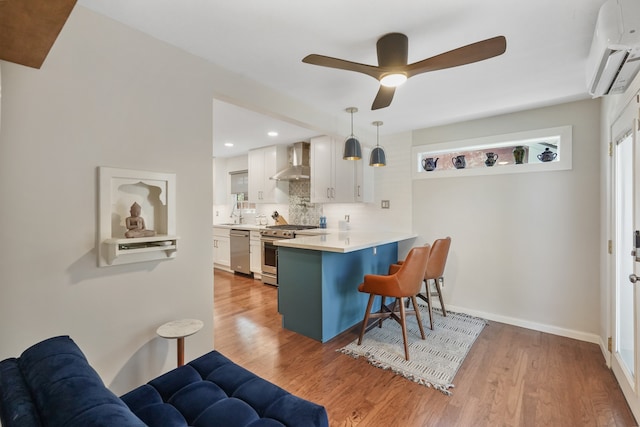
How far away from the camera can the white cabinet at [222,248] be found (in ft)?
18.5

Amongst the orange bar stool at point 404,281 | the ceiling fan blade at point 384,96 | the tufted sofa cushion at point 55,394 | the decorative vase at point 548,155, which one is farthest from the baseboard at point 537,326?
the tufted sofa cushion at point 55,394

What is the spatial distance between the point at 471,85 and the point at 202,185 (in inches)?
92.4

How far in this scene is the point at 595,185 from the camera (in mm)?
2820

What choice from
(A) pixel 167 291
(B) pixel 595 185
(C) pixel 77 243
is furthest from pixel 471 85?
→ (C) pixel 77 243

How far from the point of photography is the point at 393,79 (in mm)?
1756

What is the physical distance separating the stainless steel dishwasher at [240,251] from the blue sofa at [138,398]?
373 cm

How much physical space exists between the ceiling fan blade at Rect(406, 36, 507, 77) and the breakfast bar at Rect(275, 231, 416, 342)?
1519mm

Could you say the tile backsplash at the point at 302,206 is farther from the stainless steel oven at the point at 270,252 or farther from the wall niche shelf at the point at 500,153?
the wall niche shelf at the point at 500,153

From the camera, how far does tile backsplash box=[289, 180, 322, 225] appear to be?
5281 mm

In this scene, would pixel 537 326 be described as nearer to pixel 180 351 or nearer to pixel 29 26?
pixel 180 351

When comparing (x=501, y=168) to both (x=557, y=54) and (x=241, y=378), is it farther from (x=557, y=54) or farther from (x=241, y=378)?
(x=241, y=378)

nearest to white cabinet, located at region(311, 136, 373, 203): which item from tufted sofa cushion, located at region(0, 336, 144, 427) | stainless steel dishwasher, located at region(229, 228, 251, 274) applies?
stainless steel dishwasher, located at region(229, 228, 251, 274)

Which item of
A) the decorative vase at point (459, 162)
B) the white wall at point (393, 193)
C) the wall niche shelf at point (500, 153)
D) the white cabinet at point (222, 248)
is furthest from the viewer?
the white cabinet at point (222, 248)

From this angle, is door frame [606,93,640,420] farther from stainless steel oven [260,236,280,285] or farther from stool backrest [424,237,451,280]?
stainless steel oven [260,236,280,285]
